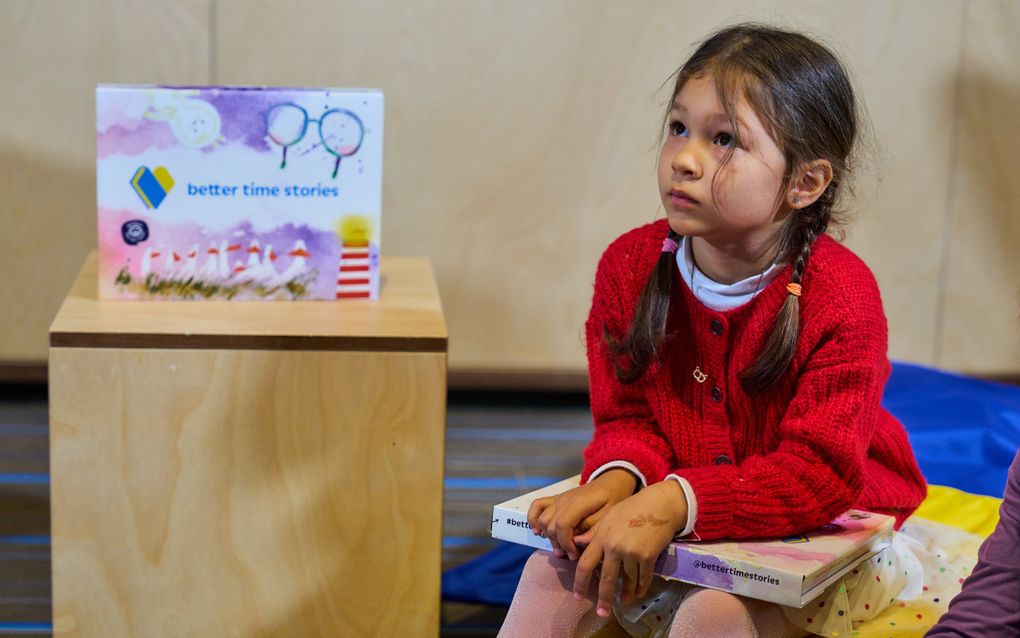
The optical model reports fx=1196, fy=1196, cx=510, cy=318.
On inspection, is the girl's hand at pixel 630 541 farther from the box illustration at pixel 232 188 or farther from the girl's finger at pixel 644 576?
the box illustration at pixel 232 188

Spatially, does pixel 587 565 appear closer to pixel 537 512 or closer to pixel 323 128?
pixel 537 512

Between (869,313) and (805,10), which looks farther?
(805,10)

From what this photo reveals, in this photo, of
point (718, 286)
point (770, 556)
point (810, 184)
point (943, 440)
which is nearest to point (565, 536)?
point (770, 556)

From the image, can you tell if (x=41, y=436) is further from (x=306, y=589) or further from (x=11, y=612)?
(x=306, y=589)

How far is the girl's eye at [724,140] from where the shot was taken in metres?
1.02

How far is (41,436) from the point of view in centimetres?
212

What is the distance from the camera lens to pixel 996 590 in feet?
2.74

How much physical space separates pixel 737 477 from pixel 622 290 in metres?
0.24

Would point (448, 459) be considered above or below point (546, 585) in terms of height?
below

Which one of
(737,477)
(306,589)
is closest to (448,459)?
(306,589)

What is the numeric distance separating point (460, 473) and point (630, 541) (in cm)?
114

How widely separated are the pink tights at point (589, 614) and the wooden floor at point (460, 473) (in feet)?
1.61

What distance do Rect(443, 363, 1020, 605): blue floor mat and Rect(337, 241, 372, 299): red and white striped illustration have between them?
16.5 inches

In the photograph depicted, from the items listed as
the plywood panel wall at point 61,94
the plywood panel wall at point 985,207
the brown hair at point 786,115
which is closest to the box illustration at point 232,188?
the brown hair at point 786,115
